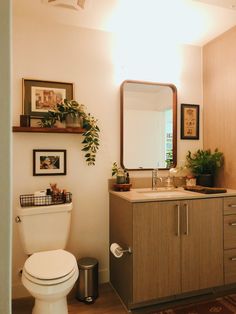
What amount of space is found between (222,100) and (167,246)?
→ 1.56 metres

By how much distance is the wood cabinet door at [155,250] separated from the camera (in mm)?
1867

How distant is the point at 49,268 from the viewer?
5.37 ft

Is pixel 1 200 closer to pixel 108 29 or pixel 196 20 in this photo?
pixel 108 29

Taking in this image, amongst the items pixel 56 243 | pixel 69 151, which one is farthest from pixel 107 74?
pixel 56 243

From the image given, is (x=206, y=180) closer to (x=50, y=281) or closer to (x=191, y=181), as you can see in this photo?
(x=191, y=181)

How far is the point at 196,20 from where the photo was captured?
7.34 ft

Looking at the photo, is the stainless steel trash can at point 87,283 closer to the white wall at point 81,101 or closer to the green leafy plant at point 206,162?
the white wall at point 81,101

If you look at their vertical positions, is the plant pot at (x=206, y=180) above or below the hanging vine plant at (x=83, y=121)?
below

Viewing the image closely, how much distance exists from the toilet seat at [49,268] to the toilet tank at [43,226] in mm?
121

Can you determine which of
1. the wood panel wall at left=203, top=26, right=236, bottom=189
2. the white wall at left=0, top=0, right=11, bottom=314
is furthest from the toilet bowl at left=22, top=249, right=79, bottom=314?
the wood panel wall at left=203, top=26, right=236, bottom=189

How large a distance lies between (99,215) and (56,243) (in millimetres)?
511

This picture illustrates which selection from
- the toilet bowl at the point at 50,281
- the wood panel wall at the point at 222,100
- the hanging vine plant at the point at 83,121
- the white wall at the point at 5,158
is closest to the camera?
the white wall at the point at 5,158

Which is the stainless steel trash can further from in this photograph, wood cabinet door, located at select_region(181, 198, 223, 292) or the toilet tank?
wood cabinet door, located at select_region(181, 198, 223, 292)

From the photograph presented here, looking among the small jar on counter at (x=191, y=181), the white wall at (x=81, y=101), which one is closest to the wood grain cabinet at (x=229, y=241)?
the small jar on counter at (x=191, y=181)
